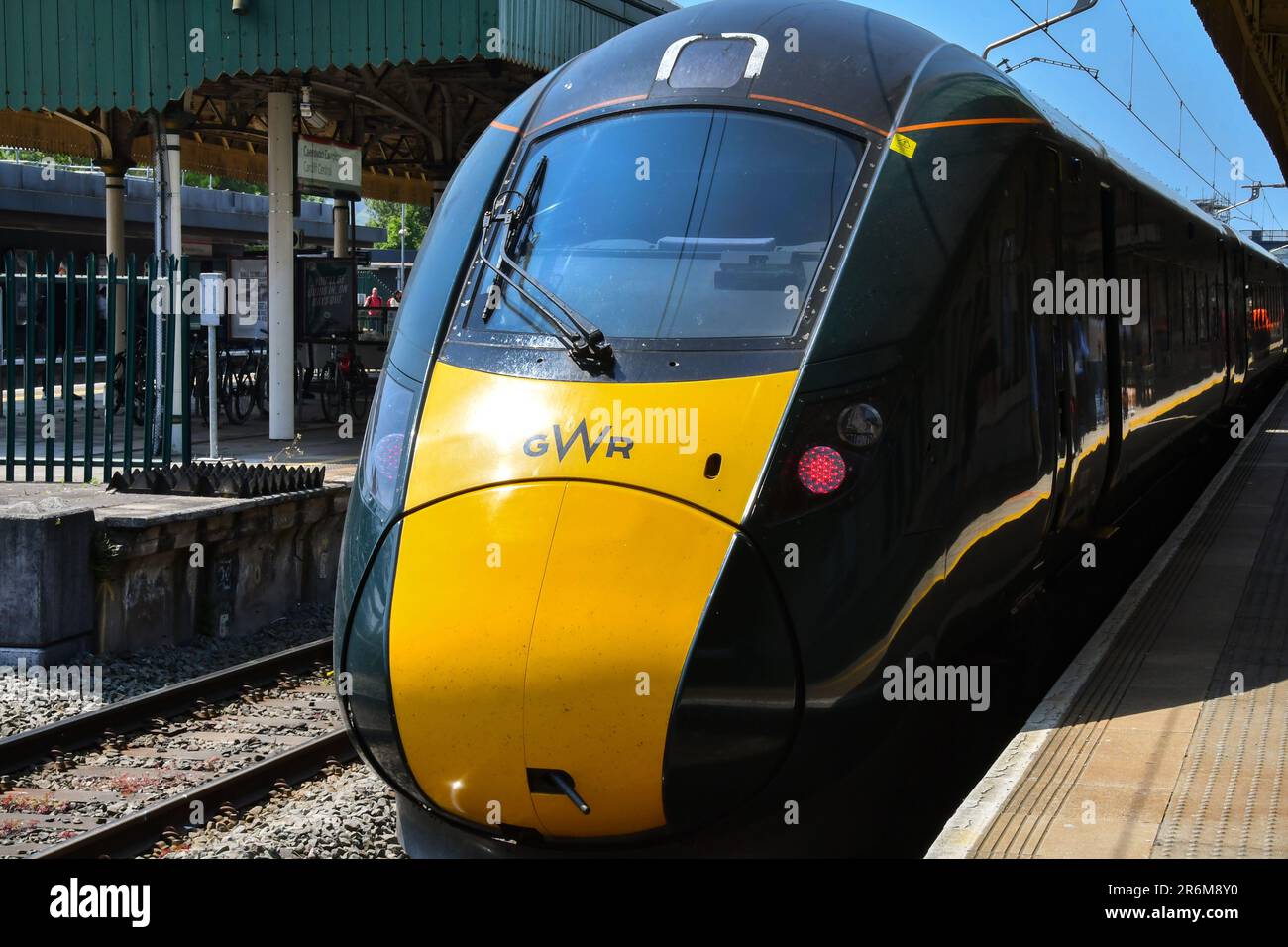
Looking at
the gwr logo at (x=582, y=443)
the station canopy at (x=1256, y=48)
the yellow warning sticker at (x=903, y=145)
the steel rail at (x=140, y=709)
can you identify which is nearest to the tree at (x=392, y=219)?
the station canopy at (x=1256, y=48)

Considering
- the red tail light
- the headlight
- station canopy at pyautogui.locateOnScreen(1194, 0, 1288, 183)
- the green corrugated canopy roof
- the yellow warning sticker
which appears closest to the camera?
the red tail light

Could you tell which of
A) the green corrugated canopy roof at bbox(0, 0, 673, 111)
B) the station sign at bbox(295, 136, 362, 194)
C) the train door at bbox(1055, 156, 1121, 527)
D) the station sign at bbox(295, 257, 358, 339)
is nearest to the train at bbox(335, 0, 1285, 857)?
the train door at bbox(1055, 156, 1121, 527)

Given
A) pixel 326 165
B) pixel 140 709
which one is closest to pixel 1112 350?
pixel 140 709

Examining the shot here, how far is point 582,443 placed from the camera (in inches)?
159

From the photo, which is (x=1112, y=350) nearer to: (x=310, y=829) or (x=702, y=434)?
(x=702, y=434)

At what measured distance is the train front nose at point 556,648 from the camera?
3.77 meters

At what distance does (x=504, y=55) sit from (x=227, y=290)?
6309 millimetres

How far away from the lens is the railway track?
595 centimetres

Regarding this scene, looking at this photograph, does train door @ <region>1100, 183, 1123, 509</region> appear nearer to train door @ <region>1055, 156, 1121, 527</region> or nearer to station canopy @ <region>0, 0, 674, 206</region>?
train door @ <region>1055, 156, 1121, 527</region>

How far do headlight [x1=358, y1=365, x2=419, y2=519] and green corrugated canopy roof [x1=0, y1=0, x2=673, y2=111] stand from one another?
9.87 metres

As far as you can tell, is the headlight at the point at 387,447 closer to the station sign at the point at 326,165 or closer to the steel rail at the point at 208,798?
the steel rail at the point at 208,798

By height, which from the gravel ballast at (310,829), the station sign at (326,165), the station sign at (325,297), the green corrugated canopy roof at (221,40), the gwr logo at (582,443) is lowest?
the gravel ballast at (310,829)

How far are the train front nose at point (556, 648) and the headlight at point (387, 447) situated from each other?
347 mm
